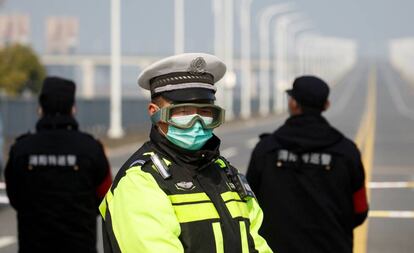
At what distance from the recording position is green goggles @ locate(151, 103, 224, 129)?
11.7 feet

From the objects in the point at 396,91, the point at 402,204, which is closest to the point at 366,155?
the point at 402,204

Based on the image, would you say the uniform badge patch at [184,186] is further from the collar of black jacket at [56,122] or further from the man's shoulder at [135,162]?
the collar of black jacket at [56,122]

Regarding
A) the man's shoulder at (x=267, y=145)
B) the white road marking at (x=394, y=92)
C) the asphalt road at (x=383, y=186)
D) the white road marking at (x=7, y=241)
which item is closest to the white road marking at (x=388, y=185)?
the asphalt road at (x=383, y=186)

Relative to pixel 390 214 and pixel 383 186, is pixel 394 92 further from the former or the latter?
pixel 390 214

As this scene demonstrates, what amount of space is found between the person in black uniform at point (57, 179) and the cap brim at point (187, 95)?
288 cm

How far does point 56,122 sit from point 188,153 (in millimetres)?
3054

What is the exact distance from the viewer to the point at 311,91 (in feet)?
21.0

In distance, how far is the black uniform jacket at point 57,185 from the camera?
6.30m

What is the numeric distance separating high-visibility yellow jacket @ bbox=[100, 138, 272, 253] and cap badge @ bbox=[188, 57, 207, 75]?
32 cm

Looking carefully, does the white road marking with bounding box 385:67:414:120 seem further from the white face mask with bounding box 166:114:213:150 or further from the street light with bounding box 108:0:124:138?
the white face mask with bounding box 166:114:213:150

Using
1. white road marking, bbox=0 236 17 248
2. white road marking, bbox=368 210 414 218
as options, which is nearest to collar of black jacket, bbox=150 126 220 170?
white road marking, bbox=0 236 17 248

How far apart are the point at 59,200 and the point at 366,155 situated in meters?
23.5

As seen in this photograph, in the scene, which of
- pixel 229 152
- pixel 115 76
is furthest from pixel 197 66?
pixel 115 76

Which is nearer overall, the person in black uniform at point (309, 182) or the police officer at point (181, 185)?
the police officer at point (181, 185)
